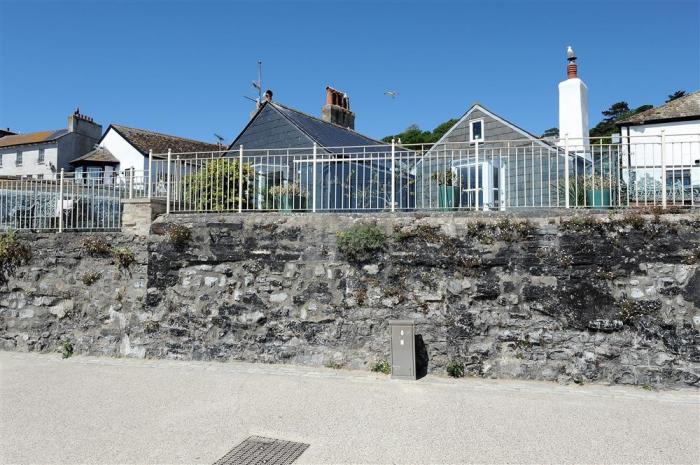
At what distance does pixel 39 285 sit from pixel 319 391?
620 cm

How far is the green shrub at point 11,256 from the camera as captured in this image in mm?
9430

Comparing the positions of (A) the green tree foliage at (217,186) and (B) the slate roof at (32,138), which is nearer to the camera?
(A) the green tree foliage at (217,186)

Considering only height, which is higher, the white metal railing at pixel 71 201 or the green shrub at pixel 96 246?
the white metal railing at pixel 71 201

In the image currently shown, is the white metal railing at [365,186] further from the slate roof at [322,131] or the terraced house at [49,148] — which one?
the terraced house at [49,148]

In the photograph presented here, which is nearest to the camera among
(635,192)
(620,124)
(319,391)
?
(319,391)

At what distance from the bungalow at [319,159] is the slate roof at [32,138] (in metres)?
25.4

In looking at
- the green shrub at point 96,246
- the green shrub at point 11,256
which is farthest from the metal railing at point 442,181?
the green shrub at point 11,256

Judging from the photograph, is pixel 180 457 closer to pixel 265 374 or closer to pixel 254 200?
pixel 265 374

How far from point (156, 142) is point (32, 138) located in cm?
1736

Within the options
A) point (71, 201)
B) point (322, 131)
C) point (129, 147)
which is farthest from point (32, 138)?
point (71, 201)

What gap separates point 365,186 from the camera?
913 centimetres

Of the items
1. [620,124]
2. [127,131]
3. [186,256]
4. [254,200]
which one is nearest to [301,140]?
[254,200]

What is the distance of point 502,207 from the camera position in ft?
27.7

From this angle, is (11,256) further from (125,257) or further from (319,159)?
(319,159)
